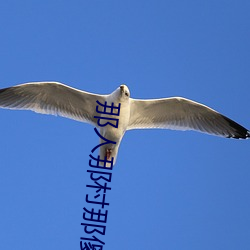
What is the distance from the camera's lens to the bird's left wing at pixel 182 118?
24.0ft

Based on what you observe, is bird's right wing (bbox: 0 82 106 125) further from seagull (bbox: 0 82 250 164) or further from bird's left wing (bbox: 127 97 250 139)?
bird's left wing (bbox: 127 97 250 139)

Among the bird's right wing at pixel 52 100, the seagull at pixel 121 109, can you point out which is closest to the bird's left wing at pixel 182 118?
the seagull at pixel 121 109

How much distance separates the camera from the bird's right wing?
708 centimetres

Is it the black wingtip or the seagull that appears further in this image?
the black wingtip

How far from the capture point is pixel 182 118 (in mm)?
7562

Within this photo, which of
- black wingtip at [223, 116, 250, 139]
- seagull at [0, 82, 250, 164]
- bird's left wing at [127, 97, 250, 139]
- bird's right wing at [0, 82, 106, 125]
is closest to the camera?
seagull at [0, 82, 250, 164]

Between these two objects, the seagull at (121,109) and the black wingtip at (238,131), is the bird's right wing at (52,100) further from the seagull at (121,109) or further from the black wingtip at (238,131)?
the black wingtip at (238,131)

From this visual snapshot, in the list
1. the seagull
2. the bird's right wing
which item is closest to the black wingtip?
the seagull

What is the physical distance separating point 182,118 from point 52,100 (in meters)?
1.90

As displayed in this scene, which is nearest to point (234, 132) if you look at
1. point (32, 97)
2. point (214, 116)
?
point (214, 116)

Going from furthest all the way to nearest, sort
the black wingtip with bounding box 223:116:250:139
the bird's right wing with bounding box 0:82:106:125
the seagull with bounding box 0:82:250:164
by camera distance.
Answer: the black wingtip with bounding box 223:116:250:139, the bird's right wing with bounding box 0:82:106:125, the seagull with bounding box 0:82:250:164

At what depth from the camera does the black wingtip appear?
7723 millimetres

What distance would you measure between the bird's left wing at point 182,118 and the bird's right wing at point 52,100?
0.62m

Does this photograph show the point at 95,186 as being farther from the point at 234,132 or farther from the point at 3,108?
A: the point at 234,132
